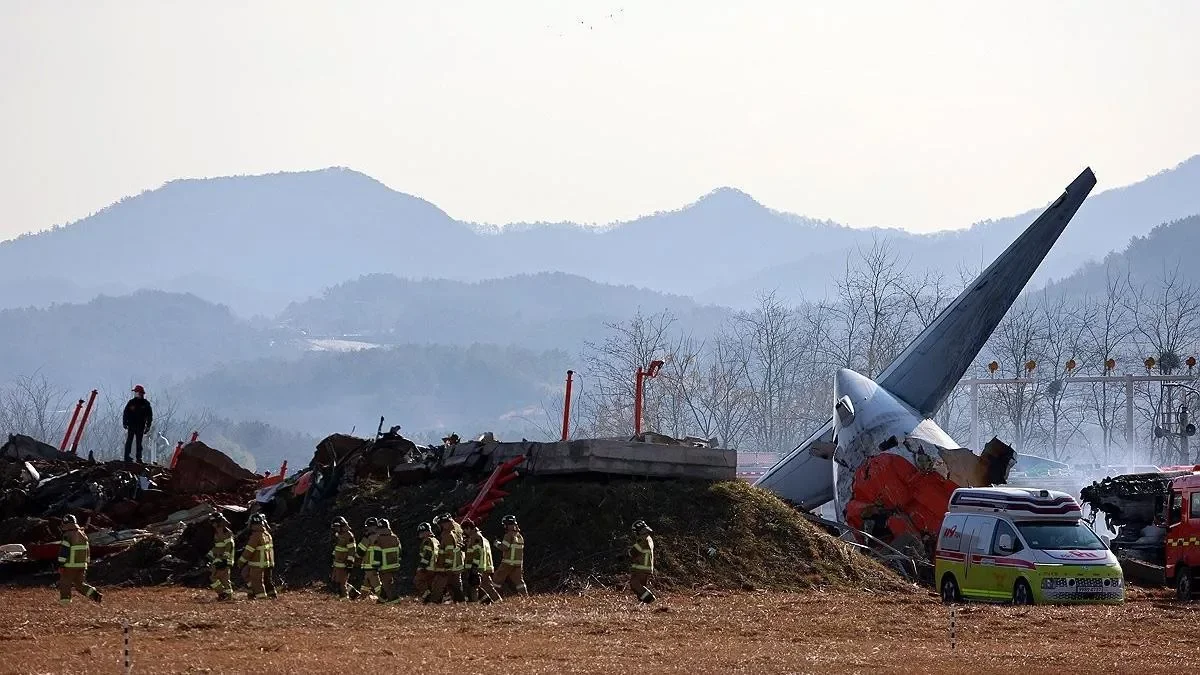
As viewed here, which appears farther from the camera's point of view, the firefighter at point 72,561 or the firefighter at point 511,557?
the firefighter at point 511,557

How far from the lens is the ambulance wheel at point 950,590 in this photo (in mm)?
28250

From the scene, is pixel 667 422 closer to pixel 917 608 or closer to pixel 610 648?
pixel 917 608

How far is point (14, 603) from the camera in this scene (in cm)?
2636

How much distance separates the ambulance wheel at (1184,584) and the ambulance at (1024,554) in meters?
2.27

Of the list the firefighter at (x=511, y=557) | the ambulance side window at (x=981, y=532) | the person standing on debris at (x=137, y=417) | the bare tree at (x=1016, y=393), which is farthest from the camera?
the bare tree at (x=1016, y=393)

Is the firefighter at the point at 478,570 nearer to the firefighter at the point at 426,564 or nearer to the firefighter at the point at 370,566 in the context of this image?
the firefighter at the point at 426,564

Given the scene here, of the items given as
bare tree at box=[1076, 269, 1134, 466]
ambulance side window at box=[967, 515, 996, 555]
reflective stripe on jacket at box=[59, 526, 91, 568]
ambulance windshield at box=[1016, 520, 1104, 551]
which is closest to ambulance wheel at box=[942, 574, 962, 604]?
ambulance side window at box=[967, 515, 996, 555]

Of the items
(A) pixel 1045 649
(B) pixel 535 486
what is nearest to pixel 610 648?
(A) pixel 1045 649

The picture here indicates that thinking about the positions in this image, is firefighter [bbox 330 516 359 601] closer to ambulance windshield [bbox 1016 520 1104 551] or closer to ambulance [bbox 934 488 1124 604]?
ambulance [bbox 934 488 1124 604]

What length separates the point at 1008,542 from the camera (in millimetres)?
27281

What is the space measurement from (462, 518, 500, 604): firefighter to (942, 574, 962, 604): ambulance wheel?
7960 millimetres

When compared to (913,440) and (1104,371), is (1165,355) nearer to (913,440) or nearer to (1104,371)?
(1104,371)

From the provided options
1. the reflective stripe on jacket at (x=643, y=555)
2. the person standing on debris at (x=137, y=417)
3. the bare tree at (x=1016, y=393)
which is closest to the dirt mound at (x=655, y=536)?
the reflective stripe on jacket at (x=643, y=555)

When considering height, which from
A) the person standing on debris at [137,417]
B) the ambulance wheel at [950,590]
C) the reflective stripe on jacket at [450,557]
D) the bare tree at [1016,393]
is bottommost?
the ambulance wheel at [950,590]
